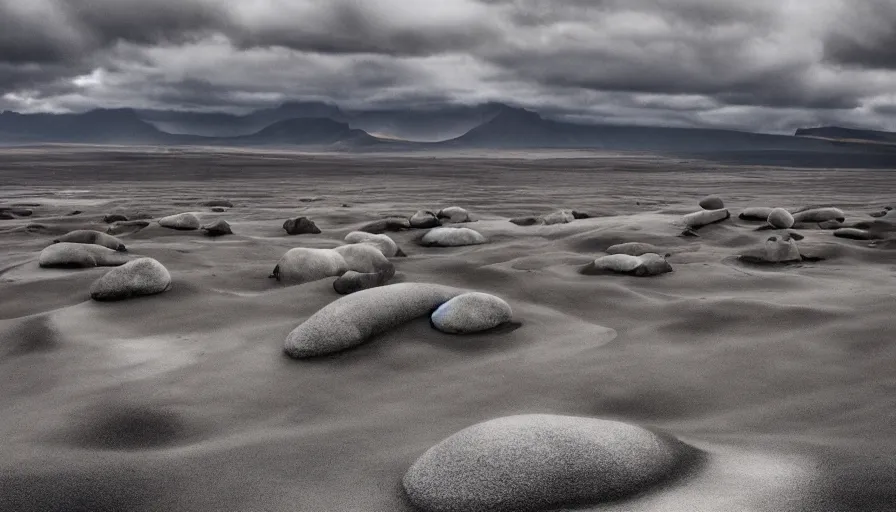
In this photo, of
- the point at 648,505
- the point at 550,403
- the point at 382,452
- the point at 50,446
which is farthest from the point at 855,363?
the point at 50,446

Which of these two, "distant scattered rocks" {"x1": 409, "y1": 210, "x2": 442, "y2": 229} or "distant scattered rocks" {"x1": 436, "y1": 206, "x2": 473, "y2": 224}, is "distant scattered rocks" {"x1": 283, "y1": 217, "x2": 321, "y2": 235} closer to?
"distant scattered rocks" {"x1": 409, "y1": 210, "x2": 442, "y2": 229}

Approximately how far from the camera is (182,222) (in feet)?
20.3

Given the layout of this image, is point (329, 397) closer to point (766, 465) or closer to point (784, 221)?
point (766, 465)

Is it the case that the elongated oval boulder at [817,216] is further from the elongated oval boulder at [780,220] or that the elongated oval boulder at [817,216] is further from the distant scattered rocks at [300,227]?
the distant scattered rocks at [300,227]

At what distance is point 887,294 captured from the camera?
3164 millimetres

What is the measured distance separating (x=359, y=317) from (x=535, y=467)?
4.52 feet

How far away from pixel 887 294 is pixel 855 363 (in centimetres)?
110

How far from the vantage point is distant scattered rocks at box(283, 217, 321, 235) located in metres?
6.30

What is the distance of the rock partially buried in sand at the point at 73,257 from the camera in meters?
4.21

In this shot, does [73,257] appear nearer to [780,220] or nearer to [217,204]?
[217,204]

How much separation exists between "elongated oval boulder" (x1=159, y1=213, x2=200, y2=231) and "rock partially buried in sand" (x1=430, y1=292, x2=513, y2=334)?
4.04 m

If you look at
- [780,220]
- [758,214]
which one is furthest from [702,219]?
[758,214]

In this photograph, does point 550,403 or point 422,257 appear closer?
point 550,403

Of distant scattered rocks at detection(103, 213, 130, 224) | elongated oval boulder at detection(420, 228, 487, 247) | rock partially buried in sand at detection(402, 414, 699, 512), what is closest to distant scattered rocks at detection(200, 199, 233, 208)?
distant scattered rocks at detection(103, 213, 130, 224)
